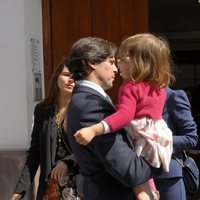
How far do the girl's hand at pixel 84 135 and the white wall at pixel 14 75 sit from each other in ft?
6.88

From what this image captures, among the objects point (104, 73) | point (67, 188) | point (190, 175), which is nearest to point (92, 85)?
point (104, 73)

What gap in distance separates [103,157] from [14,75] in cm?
216

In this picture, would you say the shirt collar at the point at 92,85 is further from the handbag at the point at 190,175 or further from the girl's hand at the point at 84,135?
the handbag at the point at 190,175

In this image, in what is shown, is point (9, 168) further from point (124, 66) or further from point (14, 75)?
point (124, 66)

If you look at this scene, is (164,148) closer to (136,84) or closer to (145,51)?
(136,84)

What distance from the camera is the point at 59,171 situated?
2684 millimetres

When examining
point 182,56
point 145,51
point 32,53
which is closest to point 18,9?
point 32,53

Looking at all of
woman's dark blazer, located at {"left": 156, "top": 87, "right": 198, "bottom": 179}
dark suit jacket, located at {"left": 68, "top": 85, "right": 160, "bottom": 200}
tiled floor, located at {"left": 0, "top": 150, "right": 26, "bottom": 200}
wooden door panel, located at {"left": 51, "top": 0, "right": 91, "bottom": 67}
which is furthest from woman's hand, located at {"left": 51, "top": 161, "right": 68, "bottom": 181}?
wooden door panel, located at {"left": 51, "top": 0, "right": 91, "bottom": 67}

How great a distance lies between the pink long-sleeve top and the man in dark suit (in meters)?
0.07

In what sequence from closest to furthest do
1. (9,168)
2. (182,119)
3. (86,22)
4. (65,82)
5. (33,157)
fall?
(182,119), (65,82), (33,157), (9,168), (86,22)

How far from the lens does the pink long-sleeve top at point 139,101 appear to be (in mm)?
1959

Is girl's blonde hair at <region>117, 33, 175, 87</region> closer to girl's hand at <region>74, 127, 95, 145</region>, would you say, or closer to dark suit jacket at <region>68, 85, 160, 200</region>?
dark suit jacket at <region>68, 85, 160, 200</region>

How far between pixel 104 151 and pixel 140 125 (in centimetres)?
25

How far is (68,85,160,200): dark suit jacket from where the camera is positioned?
1.88m
